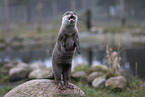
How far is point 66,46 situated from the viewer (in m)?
3.08

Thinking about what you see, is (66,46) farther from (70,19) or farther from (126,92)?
(126,92)

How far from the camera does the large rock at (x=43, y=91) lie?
11.0ft

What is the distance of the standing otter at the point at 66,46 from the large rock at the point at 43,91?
0.14 metres

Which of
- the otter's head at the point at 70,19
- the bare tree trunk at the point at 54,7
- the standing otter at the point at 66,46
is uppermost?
the bare tree trunk at the point at 54,7

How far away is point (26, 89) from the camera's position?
11.5 ft

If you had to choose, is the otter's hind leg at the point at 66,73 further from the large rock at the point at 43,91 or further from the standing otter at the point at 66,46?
the large rock at the point at 43,91

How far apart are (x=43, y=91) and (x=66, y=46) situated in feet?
3.71

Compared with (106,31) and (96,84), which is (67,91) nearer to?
(96,84)

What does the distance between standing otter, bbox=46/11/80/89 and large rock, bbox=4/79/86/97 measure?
14cm

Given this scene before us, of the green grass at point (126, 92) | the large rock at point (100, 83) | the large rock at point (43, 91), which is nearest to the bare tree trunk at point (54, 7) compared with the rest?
the large rock at point (100, 83)

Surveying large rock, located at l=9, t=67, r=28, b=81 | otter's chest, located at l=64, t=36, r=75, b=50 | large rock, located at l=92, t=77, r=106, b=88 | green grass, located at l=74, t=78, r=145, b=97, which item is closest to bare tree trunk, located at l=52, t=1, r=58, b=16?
large rock, located at l=9, t=67, r=28, b=81

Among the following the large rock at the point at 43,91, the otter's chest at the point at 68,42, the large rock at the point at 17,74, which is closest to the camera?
the otter's chest at the point at 68,42

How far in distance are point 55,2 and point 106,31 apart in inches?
944

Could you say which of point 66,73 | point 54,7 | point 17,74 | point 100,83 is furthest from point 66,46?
point 54,7
